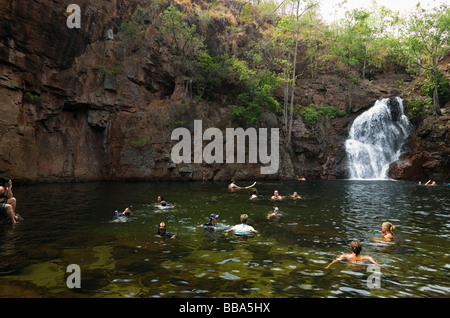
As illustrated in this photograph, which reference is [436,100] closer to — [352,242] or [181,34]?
[181,34]

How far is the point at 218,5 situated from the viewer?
51281 millimetres

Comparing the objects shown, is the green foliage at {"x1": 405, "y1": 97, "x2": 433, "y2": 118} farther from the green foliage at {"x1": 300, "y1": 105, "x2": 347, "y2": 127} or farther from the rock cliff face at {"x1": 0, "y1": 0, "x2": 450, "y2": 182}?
the green foliage at {"x1": 300, "y1": 105, "x2": 347, "y2": 127}

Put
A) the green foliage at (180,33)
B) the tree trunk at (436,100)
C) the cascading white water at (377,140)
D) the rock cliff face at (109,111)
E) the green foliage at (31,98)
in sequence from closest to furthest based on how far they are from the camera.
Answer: the rock cliff face at (109,111)
the green foliage at (31,98)
the green foliage at (180,33)
the cascading white water at (377,140)
the tree trunk at (436,100)

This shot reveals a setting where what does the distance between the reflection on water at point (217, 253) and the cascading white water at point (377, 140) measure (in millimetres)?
22530

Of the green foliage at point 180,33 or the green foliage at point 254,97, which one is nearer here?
the green foliage at point 180,33

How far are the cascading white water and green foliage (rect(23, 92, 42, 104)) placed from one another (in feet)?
121

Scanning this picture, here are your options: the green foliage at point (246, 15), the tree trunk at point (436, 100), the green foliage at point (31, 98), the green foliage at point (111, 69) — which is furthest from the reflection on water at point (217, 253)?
the green foliage at point (246, 15)

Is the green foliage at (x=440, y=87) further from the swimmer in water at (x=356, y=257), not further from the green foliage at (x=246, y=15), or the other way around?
the swimmer in water at (x=356, y=257)

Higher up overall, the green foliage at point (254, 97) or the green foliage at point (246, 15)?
the green foliage at point (246, 15)

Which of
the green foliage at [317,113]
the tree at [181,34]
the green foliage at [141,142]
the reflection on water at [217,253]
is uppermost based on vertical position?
the tree at [181,34]

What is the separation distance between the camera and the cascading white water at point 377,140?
39.1 metres

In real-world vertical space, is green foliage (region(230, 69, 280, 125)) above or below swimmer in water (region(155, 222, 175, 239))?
above

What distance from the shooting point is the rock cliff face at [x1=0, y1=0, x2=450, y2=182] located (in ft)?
86.6

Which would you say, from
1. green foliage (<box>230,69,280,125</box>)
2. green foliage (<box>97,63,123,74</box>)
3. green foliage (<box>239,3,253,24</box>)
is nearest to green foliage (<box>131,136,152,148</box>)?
green foliage (<box>97,63,123,74</box>)
